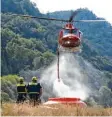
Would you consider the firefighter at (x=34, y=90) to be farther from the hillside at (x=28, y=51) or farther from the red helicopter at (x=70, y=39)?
the hillside at (x=28, y=51)

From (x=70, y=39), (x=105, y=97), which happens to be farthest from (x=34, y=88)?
(x=105, y=97)

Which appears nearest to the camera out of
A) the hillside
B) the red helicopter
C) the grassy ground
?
the grassy ground

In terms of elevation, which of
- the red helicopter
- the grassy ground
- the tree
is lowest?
the tree

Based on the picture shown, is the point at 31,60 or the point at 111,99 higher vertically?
the point at 31,60

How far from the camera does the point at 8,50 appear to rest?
138250 millimetres

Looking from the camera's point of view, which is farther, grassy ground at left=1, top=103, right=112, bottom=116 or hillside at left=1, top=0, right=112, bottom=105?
hillside at left=1, top=0, right=112, bottom=105

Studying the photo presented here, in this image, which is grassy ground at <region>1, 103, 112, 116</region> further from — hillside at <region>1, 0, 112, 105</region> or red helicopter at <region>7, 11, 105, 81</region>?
hillside at <region>1, 0, 112, 105</region>

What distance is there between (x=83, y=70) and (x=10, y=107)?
14421 cm

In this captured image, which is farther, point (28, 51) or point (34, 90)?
point (28, 51)

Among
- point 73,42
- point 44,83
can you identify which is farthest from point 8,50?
point 73,42

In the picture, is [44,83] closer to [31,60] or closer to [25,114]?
[31,60]

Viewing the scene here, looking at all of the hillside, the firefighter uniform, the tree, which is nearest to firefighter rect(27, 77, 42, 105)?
the firefighter uniform

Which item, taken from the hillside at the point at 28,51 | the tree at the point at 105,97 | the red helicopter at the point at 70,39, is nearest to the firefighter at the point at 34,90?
the red helicopter at the point at 70,39

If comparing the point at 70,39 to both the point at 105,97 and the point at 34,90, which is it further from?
the point at 105,97
